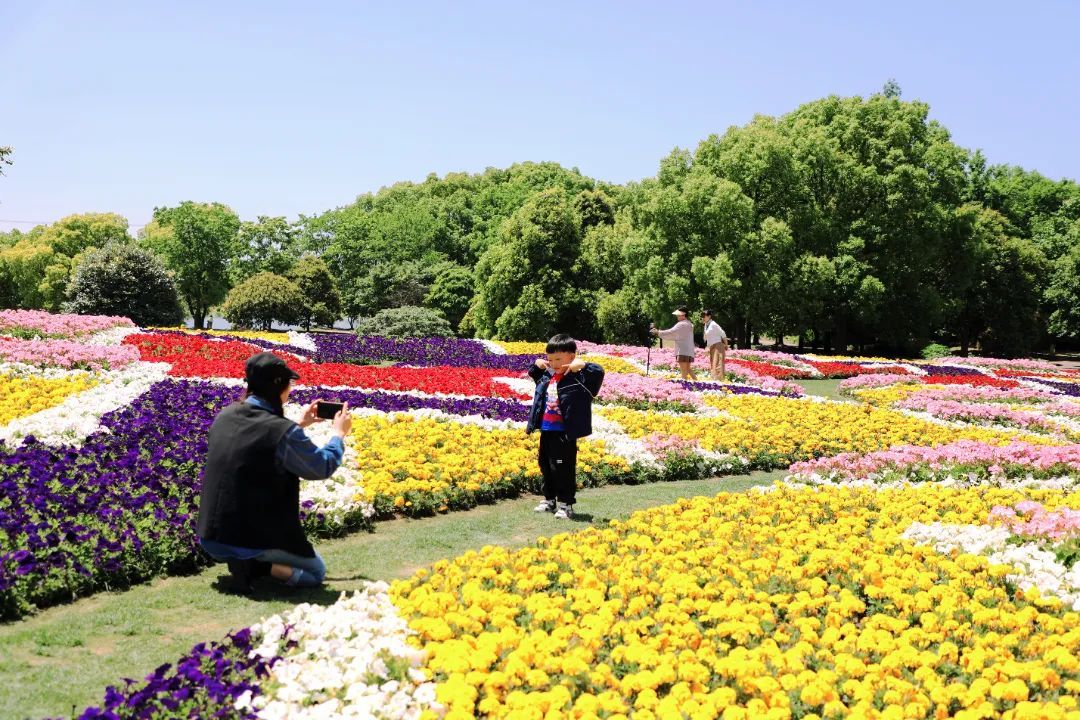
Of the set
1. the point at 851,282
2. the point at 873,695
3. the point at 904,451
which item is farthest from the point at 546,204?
the point at 873,695

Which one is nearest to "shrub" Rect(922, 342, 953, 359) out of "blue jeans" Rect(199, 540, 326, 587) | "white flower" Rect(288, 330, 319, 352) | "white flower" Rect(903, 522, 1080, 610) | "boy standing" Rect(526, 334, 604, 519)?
"white flower" Rect(288, 330, 319, 352)

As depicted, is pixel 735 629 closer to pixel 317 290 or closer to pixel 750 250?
pixel 750 250

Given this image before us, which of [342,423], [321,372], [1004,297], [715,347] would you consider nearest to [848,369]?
[715,347]

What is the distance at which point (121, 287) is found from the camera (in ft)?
125

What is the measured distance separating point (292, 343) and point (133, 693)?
73.7 ft

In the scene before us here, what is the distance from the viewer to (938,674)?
4848 mm

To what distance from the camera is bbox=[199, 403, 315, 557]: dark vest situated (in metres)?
5.89

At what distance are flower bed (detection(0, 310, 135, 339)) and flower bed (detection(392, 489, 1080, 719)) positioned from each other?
1732 centimetres

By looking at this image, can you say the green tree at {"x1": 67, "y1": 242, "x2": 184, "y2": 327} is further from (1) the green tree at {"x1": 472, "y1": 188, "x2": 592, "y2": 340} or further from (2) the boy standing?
(2) the boy standing

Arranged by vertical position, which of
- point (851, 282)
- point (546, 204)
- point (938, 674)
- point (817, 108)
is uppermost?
point (817, 108)

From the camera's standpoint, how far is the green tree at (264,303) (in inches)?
2276

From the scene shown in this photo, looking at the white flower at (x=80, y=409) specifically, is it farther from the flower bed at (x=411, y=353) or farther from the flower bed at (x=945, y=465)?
the flower bed at (x=945, y=465)

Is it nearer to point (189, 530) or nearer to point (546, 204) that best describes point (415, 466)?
point (189, 530)

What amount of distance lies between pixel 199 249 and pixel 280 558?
70.3 metres
